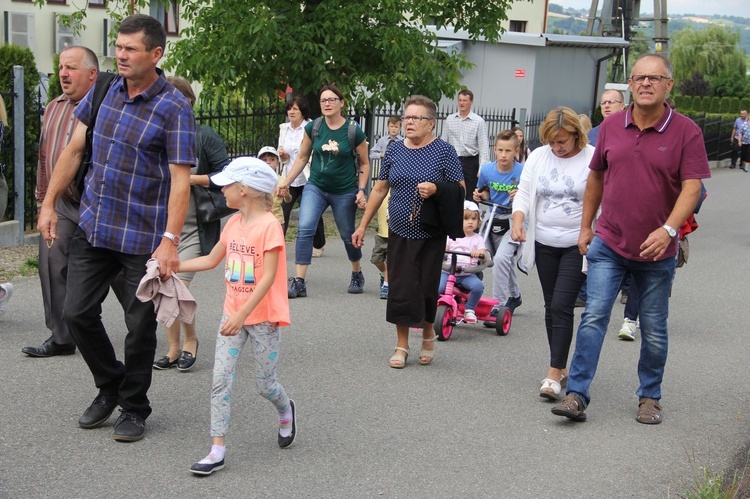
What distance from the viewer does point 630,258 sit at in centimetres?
596

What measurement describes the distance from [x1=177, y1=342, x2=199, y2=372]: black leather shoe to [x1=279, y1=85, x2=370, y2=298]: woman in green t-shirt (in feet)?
9.02

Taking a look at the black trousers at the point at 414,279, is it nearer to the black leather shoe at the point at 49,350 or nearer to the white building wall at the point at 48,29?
the black leather shoe at the point at 49,350

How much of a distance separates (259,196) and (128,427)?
138 centimetres

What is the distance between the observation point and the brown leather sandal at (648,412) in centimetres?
618

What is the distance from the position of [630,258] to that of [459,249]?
2.70 m

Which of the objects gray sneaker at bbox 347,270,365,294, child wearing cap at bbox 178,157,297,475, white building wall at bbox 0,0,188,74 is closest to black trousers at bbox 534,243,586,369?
child wearing cap at bbox 178,157,297,475

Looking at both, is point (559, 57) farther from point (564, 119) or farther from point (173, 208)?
point (173, 208)

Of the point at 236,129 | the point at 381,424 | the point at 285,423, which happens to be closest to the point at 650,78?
the point at 381,424

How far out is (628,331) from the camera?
850 cm

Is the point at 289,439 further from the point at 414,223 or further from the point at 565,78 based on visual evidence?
the point at 565,78

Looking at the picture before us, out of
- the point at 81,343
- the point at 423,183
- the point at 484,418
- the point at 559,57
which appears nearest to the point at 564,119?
the point at 423,183

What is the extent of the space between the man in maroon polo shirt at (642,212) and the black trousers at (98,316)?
232 cm

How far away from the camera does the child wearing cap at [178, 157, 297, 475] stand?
4.92 metres

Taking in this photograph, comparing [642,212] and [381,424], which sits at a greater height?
[642,212]
